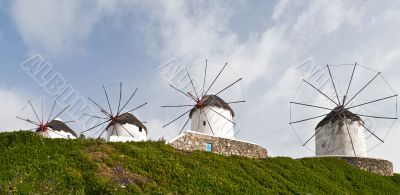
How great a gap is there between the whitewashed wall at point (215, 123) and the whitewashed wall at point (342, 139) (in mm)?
7834

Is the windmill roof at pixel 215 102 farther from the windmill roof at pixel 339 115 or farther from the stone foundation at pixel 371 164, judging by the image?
the stone foundation at pixel 371 164

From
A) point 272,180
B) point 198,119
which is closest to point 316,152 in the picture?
point 198,119

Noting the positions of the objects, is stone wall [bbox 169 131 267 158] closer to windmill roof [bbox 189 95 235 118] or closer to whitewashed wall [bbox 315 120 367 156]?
windmill roof [bbox 189 95 235 118]

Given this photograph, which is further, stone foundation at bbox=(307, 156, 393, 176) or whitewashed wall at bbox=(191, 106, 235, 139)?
whitewashed wall at bbox=(191, 106, 235, 139)

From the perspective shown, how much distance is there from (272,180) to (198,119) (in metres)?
19.1

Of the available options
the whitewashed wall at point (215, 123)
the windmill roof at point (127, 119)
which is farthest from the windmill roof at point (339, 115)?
the windmill roof at point (127, 119)

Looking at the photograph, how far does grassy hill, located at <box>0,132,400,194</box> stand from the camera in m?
18.0

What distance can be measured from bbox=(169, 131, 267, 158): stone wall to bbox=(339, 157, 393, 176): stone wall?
6396 mm

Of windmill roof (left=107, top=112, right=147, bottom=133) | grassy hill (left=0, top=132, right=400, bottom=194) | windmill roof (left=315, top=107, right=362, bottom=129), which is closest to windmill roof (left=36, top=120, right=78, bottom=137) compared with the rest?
windmill roof (left=107, top=112, right=147, bottom=133)

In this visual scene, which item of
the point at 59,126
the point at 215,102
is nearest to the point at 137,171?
the point at 215,102

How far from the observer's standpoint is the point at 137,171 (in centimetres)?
2081

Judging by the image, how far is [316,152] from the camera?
4347 cm

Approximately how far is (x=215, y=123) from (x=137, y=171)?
22264 mm

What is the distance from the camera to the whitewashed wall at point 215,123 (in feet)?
140
